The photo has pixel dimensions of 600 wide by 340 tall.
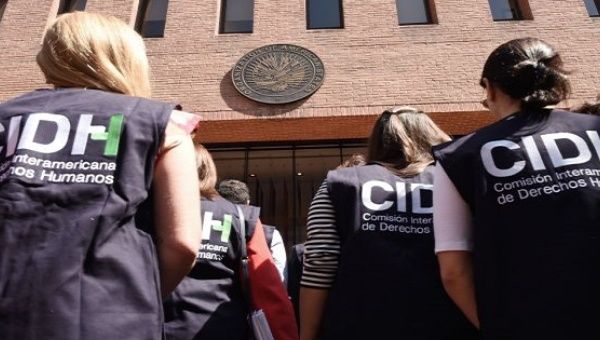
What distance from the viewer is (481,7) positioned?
28.2ft

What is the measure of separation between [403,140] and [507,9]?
8.08 meters

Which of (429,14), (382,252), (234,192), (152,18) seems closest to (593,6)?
(429,14)

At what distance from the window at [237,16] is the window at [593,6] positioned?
20.4 feet

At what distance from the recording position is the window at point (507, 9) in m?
8.96

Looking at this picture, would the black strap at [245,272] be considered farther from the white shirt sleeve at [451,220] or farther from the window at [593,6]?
the window at [593,6]

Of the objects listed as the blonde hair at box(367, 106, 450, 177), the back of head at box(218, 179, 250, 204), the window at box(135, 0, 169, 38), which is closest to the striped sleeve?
the blonde hair at box(367, 106, 450, 177)

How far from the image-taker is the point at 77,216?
131cm

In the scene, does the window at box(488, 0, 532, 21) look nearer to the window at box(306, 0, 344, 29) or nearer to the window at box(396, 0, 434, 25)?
the window at box(396, 0, 434, 25)

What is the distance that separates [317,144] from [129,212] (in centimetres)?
755

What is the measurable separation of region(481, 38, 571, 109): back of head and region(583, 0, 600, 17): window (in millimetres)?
8576

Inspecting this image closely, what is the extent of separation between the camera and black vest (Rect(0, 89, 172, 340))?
1.21 meters

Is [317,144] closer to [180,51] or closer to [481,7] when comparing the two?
[180,51]

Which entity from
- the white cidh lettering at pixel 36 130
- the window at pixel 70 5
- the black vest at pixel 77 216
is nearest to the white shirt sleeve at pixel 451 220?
the black vest at pixel 77 216

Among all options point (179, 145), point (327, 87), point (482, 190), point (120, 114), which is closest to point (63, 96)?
point (120, 114)
